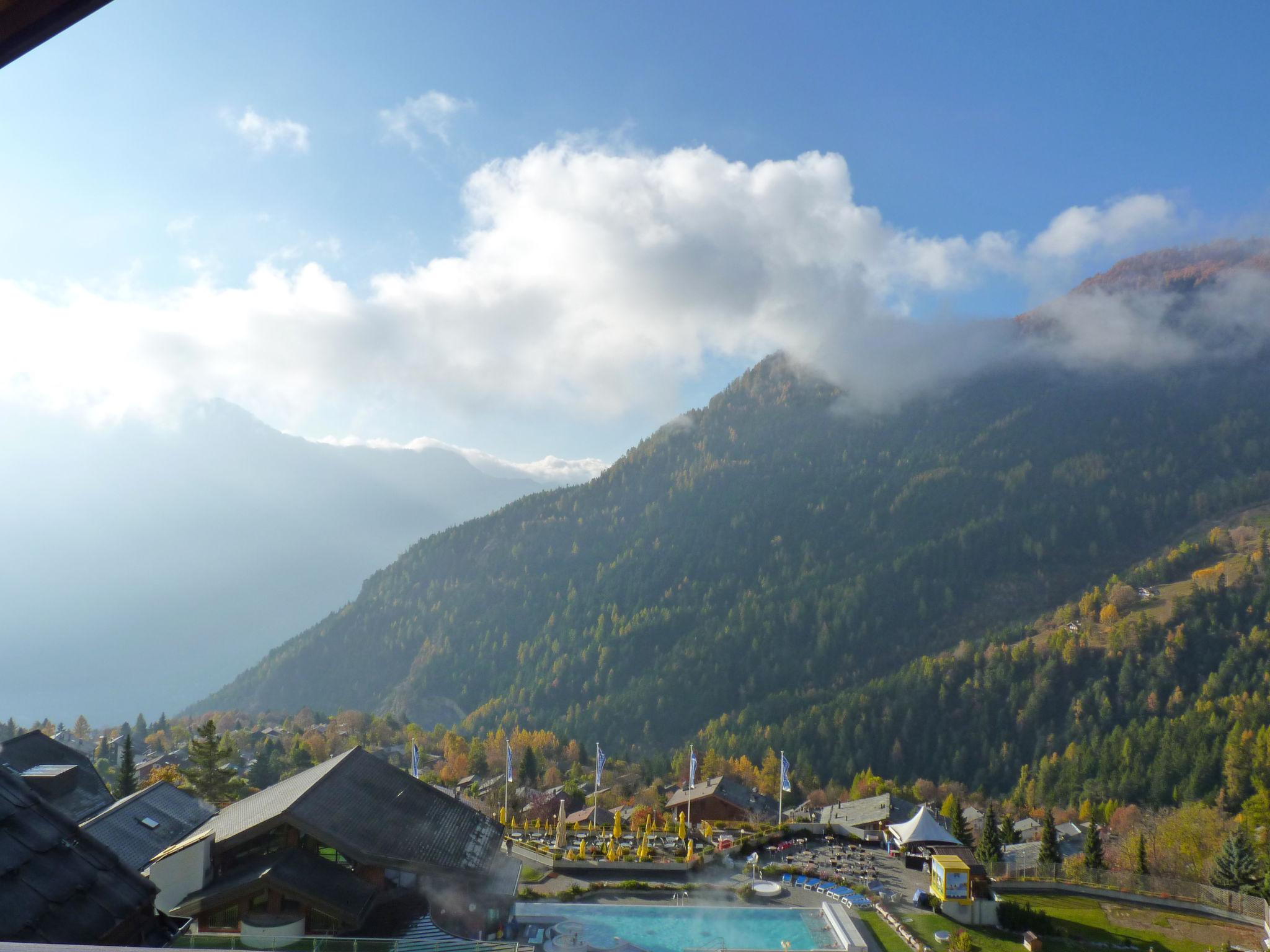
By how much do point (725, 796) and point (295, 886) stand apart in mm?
43584

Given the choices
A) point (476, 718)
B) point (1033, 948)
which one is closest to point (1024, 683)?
point (476, 718)

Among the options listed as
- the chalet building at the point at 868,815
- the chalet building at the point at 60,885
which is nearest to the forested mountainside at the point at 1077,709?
the chalet building at the point at 868,815

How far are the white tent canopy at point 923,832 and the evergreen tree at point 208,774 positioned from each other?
33217 millimetres

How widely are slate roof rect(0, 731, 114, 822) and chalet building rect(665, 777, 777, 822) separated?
3265 cm

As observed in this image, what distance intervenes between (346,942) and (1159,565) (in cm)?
19440

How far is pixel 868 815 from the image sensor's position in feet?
167

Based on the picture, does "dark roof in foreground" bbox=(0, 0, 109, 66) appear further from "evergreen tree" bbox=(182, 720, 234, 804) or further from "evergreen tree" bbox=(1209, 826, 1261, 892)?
"evergreen tree" bbox=(1209, 826, 1261, 892)

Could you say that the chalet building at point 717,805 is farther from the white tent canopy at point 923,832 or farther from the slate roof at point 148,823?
the slate roof at point 148,823

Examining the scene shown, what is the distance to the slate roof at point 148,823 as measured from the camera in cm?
2253

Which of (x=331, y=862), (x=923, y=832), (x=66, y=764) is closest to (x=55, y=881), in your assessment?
(x=331, y=862)

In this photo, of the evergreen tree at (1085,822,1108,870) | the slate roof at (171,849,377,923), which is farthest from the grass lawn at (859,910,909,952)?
the slate roof at (171,849,377,923)

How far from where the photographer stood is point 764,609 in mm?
171625

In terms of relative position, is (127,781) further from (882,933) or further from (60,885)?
(60,885)

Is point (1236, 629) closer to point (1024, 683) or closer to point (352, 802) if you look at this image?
point (1024, 683)
